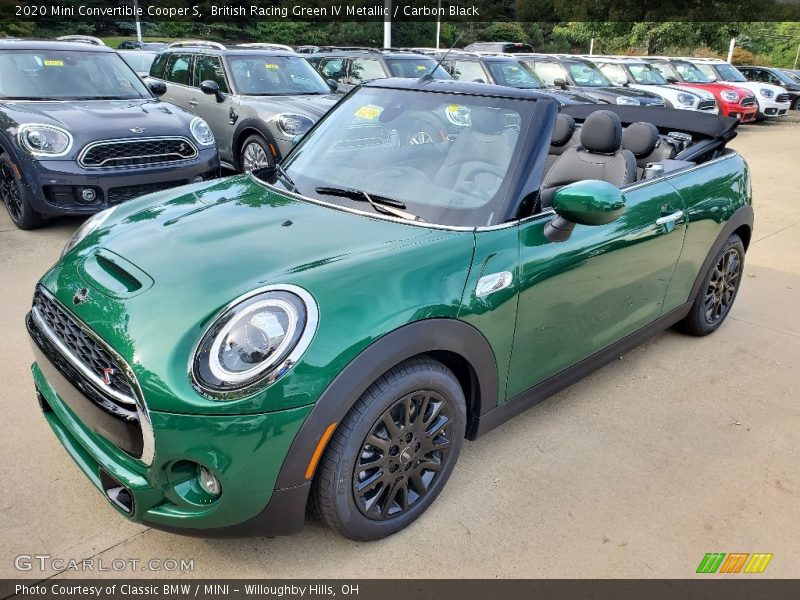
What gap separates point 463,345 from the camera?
223 centimetres

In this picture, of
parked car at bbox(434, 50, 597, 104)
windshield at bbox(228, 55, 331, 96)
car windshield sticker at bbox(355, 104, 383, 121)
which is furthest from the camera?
parked car at bbox(434, 50, 597, 104)

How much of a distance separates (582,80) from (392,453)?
12.1 m

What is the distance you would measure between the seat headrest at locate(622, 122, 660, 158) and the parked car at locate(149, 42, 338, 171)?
3677 mm

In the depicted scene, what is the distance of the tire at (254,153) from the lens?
22.8 feet

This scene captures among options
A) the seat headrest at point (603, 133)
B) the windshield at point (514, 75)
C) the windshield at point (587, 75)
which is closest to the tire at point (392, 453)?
the seat headrest at point (603, 133)

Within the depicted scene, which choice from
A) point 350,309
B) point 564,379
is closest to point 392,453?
point 350,309

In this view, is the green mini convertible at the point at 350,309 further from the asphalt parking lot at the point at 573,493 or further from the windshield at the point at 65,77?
the windshield at the point at 65,77

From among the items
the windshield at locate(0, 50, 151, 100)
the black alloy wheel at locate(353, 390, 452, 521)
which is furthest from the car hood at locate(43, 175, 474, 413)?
the windshield at locate(0, 50, 151, 100)

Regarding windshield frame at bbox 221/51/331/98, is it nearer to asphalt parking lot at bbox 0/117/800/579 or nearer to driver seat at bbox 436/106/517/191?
asphalt parking lot at bbox 0/117/800/579

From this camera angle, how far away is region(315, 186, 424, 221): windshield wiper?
2.52 metres

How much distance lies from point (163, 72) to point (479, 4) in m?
42.1

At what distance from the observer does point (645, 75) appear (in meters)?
14.5
